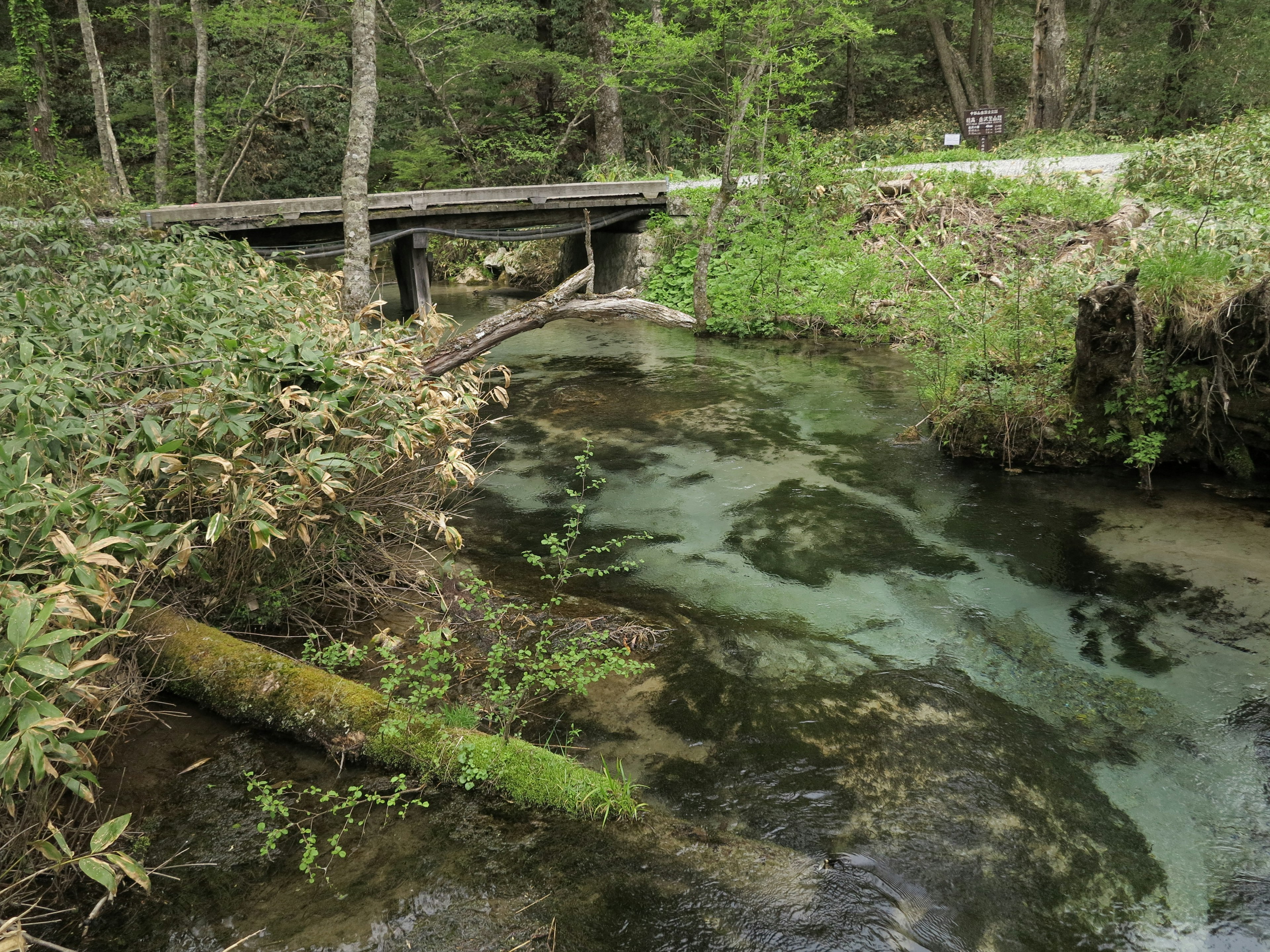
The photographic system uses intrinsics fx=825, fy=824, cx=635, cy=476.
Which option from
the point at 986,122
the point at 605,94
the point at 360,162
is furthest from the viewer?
the point at 605,94

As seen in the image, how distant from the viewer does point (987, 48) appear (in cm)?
2314

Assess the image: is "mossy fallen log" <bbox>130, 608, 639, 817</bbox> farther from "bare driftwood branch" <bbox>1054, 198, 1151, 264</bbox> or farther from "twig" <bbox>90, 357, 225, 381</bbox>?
"bare driftwood branch" <bbox>1054, 198, 1151, 264</bbox>

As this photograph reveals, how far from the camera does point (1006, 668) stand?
479cm

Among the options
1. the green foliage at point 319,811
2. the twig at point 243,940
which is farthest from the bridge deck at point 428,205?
the twig at point 243,940

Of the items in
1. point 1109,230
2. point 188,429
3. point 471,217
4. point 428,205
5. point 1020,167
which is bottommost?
point 188,429

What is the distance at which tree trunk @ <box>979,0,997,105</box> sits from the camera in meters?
22.7

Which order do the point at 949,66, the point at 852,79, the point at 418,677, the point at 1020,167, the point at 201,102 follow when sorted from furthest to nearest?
1. the point at 852,79
2. the point at 949,66
3. the point at 201,102
4. the point at 1020,167
5. the point at 418,677

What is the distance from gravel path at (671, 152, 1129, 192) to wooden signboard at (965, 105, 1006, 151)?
0.58m

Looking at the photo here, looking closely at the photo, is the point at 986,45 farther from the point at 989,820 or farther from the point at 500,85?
the point at 989,820

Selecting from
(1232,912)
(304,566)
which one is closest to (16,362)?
(304,566)

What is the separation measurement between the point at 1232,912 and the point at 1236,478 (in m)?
5.09

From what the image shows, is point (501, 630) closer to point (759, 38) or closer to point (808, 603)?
point (808, 603)

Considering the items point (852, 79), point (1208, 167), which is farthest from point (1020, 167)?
point (852, 79)

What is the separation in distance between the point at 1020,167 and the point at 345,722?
1660 cm
